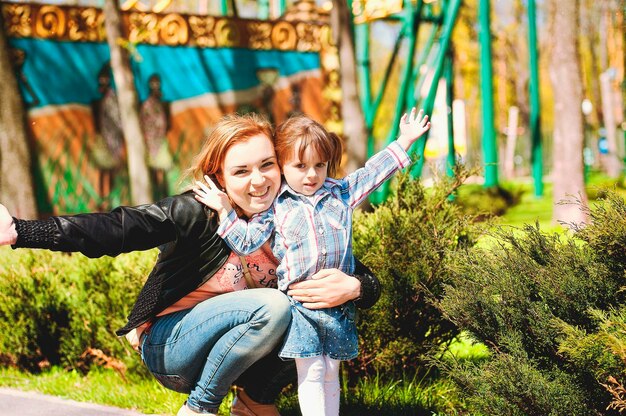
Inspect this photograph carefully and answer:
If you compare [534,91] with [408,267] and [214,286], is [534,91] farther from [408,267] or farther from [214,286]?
[214,286]

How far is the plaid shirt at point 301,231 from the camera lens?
11.3 ft

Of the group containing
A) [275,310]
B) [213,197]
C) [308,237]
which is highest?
[213,197]

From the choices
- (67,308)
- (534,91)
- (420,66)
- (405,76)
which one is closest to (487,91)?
(420,66)

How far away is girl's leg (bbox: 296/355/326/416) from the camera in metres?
3.43

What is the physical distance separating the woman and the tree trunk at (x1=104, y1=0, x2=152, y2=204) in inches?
323

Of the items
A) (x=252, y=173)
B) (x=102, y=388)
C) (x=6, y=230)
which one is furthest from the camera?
(x=102, y=388)

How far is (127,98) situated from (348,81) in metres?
2.89

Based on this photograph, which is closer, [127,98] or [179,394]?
[179,394]

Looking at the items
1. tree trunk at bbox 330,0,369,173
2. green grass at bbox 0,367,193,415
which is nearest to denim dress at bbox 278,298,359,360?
green grass at bbox 0,367,193,415

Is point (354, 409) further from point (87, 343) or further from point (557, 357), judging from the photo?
point (87, 343)

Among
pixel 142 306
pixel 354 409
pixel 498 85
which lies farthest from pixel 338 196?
pixel 498 85

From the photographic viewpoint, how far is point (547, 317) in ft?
10.8

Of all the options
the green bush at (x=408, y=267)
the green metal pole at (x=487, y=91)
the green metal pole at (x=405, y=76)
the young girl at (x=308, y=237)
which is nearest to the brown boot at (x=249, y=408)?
→ the young girl at (x=308, y=237)

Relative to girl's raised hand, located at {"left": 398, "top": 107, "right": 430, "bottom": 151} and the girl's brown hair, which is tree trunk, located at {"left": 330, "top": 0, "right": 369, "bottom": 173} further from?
the girl's brown hair
